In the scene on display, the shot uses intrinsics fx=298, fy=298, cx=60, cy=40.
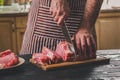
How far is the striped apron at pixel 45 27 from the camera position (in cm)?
131

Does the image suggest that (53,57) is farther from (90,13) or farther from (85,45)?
(90,13)

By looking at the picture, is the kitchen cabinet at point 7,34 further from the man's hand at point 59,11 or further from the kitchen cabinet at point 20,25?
the man's hand at point 59,11

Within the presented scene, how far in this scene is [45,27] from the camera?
1335 millimetres

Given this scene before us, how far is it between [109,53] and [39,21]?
36 cm

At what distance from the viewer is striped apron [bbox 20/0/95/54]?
1.31 metres

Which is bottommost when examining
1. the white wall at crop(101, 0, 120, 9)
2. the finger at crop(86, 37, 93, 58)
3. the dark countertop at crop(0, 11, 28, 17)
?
the dark countertop at crop(0, 11, 28, 17)

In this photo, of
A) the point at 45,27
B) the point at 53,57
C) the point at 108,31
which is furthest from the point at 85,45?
the point at 108,31

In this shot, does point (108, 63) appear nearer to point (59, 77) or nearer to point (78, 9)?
point (59, 77)

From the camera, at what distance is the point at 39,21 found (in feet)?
4.48

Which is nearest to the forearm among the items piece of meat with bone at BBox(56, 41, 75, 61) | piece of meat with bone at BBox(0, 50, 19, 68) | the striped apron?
the striped apron

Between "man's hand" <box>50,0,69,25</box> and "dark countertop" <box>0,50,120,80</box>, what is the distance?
187mm

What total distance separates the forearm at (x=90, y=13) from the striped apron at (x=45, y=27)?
2.9 inches

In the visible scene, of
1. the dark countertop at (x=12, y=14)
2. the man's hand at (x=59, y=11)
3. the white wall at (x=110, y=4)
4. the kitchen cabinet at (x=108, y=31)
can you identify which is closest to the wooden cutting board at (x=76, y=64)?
the man's hand at (x=59, y=11)

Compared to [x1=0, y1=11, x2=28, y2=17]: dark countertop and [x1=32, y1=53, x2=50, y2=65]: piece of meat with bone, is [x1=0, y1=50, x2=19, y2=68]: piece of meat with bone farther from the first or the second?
[x1=0, y1=11, x2=28, y2=17]: dark countertop
